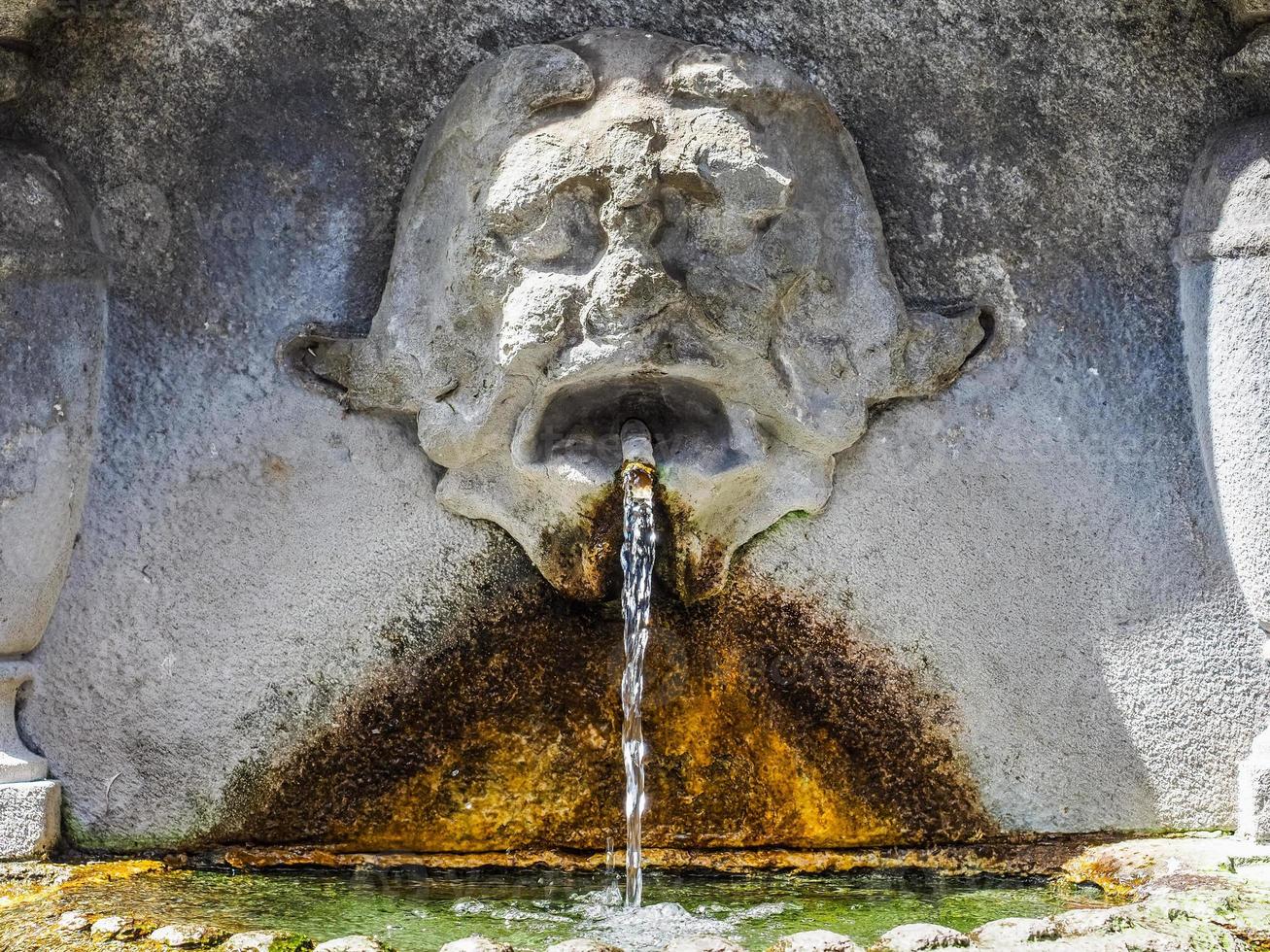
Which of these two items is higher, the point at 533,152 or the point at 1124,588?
the point at 533,152

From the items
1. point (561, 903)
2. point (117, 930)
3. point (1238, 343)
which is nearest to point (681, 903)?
point (561, 903)

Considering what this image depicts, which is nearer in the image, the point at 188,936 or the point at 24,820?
the point at 188,936

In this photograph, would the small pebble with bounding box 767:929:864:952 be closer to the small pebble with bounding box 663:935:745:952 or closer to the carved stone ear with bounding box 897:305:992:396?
the small pebble with bounding box 663:935:745:952

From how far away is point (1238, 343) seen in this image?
81.6 inches

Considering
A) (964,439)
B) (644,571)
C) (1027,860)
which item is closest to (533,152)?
(644,571)

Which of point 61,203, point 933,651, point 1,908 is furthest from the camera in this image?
point 933,651

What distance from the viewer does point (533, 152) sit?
6.44 feet

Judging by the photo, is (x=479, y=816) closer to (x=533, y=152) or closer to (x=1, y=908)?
(x=1, y=908)

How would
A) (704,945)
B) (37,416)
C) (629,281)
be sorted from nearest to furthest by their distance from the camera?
1. (704,945)
2. (629,281)
3. (37,416)

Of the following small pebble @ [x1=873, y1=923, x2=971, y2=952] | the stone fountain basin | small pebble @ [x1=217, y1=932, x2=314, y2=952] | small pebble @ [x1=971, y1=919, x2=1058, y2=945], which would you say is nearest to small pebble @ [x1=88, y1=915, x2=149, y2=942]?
the stone fountain basin

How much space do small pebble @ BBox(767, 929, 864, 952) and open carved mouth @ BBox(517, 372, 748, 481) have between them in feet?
2.21

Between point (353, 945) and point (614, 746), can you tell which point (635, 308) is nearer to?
point (614, 746)

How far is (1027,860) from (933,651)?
1.05 ft

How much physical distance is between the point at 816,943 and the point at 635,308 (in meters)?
0.79
